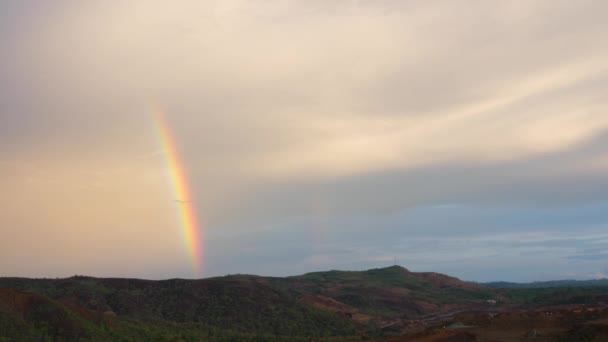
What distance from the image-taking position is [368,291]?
17012 centimetres

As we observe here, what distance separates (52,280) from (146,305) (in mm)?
31085

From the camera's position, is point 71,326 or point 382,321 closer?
point 71,326

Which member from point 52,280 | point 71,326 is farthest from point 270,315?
point 52,280

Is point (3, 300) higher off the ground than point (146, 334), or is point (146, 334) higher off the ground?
point (3, 300)

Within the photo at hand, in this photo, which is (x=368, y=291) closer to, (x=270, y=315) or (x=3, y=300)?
(x=270, y=315)

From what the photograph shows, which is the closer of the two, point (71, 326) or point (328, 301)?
point (71, 326)

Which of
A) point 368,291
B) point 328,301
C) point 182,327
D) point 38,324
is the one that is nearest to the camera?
point 38,324

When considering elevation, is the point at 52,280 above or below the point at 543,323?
above

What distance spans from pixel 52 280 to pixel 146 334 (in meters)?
62.8

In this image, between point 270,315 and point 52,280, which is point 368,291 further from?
point 52,280

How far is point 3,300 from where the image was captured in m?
63.7

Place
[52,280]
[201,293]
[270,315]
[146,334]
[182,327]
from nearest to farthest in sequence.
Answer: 1. [146,334]
2. [182,327]
3. [270,315]
4. [201,293]
5. [52,280]

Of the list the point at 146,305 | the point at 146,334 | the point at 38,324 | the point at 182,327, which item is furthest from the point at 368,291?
the point at 38,324

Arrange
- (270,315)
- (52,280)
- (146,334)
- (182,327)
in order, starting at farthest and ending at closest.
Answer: (52,280) < (270,315) < (182,327) < (146,334)
